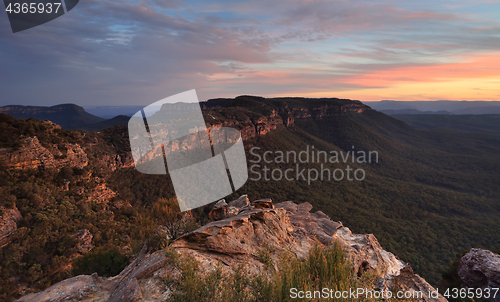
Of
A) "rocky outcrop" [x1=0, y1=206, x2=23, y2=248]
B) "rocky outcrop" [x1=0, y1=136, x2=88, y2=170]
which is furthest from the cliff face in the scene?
"rocky outcrop" [x1=0, y1=206, x2=23, y2=248]

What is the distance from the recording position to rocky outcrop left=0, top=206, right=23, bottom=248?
14484 mm

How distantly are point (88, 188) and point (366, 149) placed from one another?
10389 cm

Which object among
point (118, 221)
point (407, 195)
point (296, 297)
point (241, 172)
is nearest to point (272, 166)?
point (241, 172)

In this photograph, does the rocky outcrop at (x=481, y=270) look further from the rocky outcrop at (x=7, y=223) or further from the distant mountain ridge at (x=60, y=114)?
the distant mountain ridge at (x=60, y=114)

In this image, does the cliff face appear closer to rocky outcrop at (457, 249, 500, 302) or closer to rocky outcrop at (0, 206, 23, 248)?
rocky outcrop at (0, 206, 23, 248)

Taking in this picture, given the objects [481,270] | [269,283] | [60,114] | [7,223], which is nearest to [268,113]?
[481,270]

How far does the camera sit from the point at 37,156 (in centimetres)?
2059

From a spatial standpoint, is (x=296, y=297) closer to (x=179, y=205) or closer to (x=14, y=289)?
(x=179, y=205)

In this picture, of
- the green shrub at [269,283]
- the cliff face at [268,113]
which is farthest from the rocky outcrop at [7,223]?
the cliff face at [268,113]

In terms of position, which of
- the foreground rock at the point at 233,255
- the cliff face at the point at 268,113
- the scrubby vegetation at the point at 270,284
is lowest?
the foreground rock at the point at 233,255

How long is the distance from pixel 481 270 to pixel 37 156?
36.8 m

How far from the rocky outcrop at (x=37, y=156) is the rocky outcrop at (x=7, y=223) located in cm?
569

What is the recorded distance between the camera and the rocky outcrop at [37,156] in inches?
751

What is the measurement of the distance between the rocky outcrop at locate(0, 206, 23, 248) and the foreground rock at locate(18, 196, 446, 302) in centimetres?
1301
